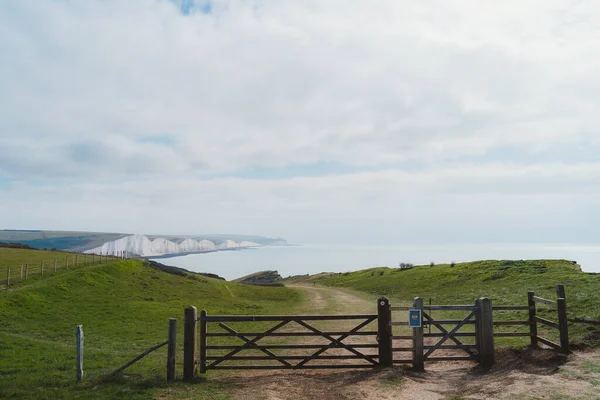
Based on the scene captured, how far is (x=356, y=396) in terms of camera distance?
37.9 ft

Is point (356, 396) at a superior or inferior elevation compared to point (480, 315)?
inferior

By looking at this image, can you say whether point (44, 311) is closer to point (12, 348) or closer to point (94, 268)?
point (12, 348)

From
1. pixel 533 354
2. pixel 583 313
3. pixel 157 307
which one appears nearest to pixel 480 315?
pixel 533 354

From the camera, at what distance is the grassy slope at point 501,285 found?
2400 cm

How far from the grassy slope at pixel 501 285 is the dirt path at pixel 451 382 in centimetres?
429

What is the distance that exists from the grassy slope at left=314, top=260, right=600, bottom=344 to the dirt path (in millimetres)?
4291

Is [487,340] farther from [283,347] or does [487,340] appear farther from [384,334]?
[283,347]

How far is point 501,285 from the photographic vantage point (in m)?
43.6

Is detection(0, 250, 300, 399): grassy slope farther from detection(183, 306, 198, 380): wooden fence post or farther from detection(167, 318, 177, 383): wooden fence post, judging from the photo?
detection(183, 306, 198, 380): wooden fence post

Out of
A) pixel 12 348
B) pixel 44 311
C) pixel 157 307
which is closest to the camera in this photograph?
pixel 12 348

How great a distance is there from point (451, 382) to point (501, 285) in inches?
1379

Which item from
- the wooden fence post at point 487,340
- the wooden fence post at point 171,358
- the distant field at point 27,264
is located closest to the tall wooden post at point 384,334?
the wooden fence post at point 487,340

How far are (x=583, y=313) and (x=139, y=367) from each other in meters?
21.5

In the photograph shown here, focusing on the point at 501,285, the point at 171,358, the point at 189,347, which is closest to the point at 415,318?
the point at 189,347
